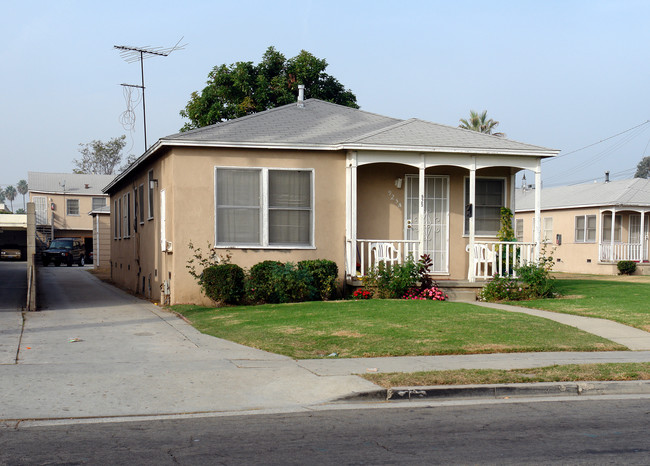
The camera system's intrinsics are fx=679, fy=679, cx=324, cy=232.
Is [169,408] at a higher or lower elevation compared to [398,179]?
lower

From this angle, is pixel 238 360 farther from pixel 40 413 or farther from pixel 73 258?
pixel 73 258

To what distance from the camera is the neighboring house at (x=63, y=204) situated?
2248 inches

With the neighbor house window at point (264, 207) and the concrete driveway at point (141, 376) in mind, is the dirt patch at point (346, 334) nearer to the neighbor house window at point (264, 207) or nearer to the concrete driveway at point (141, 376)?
the concrete driveway at point (141, 376)

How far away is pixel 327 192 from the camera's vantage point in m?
16.5

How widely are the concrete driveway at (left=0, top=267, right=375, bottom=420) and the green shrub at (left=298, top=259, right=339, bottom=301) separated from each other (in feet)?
12.9

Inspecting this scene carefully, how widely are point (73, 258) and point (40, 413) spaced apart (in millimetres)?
42477

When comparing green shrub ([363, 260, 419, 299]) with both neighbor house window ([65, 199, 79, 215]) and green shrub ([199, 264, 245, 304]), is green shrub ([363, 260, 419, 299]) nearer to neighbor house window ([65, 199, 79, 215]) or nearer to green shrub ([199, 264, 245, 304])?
green shrub ([199, 264, 245, 304])

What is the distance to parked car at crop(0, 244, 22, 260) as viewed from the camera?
5175cm

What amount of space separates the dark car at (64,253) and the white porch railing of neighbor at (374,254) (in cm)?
3419

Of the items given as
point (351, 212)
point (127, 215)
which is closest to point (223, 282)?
point (351, 212)

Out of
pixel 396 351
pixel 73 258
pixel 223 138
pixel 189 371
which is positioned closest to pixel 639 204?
pixel 223 138

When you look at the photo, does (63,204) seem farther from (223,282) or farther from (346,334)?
(346,334)

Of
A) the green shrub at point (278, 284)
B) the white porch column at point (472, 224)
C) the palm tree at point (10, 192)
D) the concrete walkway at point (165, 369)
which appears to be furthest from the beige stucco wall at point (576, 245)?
the palm tree at point (10, 192)

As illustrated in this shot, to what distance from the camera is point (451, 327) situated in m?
11.3
